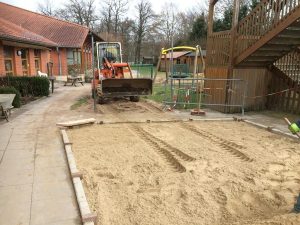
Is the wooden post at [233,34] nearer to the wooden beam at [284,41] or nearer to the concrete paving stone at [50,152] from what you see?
the wooden beam at [284,41]

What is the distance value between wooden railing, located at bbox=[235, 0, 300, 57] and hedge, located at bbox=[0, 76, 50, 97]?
31.4 feet

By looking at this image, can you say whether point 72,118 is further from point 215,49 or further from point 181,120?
point 215,49

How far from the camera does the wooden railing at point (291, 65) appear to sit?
1149 centimetres

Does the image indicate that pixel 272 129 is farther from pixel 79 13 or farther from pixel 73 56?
pixel 79 13

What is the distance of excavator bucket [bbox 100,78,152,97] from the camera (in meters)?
12.1

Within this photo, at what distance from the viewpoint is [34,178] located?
17.3ft

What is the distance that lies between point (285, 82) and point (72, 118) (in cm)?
803

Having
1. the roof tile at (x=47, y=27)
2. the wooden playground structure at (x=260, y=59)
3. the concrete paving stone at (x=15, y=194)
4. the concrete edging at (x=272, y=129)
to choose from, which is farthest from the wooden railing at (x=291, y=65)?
the roof tile at (x=47, y=27)

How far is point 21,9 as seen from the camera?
103ft

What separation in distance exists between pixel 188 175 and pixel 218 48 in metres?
7.93

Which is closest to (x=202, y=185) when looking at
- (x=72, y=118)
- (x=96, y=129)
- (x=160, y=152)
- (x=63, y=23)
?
(x=160, y=152)

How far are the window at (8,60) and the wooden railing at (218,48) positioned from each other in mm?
10154

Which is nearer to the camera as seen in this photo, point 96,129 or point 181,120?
point 96,129

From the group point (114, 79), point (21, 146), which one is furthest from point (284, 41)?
point (21, 146)
